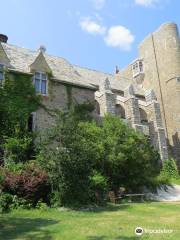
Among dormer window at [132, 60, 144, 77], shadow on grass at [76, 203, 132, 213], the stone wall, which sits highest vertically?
dormer window at [132, 60, 144, 77]

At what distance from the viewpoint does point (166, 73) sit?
47.4m

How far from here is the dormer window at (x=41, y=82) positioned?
30.2m

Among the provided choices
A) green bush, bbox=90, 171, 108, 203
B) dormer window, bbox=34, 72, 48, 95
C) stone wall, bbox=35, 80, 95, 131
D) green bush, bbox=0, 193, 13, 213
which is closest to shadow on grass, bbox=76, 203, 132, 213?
green bush, bbox=90, 171, 108, 203

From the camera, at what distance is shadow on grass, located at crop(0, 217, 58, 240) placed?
11922mm

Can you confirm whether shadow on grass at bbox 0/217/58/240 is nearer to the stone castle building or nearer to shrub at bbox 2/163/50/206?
shrub at bbox 2/163/50/206

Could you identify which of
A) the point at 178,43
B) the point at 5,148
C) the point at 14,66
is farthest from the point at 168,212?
the point at 178,43

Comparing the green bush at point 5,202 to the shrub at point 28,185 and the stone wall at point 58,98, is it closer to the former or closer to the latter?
the shrub at point 28,185

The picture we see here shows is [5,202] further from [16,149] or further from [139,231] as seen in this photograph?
[139,231]

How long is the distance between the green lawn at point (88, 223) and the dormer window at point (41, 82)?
14.2 metres

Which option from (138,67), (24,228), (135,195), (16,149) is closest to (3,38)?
(16,149)

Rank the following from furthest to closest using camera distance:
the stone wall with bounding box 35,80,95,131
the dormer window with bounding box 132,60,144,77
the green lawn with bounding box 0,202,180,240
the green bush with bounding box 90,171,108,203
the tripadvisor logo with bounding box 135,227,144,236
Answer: the dormer window with bounding box 132,60,144,77, the stone wall with bounding box 35,80,95,131, the green bush with bounding box 90,171,108,203, the green lawn with bounding box 0,202,180,240, the tripadvisor logo with bounding box 135,227,144,236

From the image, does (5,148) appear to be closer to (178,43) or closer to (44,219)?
(44,219)

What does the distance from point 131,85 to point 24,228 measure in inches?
1163

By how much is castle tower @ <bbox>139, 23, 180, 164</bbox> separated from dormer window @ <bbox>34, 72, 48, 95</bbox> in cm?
2004
